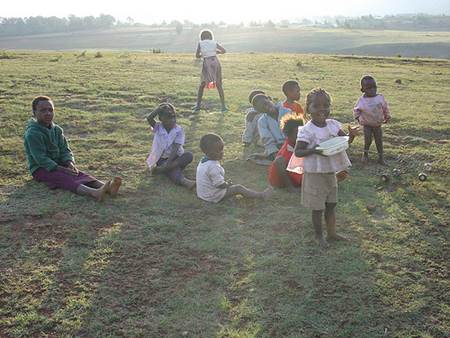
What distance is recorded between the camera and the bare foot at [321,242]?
510cm

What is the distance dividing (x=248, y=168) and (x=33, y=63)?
47.4ft

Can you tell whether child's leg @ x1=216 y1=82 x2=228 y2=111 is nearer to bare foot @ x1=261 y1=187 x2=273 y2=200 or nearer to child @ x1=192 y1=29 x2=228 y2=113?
child @ x1=192 y1=29 x2=228 y2=113

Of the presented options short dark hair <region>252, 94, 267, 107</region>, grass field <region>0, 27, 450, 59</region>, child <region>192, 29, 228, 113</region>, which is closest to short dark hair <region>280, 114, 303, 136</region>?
short dark hair <region>252, 94, 267, 107</region>

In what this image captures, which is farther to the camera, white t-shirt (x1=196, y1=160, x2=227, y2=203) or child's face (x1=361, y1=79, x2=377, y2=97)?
child's face (x1=361, y1=79, x2=377, y2=97)

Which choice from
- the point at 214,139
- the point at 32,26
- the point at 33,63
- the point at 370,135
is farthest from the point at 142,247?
the point at 32,26

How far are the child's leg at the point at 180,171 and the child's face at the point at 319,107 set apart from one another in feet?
7.63

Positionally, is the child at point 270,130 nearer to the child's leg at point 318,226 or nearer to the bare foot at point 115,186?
the bare foot at point 115,186

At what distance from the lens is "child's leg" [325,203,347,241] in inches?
202

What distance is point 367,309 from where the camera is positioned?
13.3ft

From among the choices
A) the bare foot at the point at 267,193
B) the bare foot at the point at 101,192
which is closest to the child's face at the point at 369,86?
the bare foot at the point at 267,193

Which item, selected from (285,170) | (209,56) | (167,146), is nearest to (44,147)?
(167,146)

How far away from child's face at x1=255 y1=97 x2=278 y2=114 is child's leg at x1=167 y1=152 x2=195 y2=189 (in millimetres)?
1522

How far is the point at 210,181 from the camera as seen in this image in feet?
20.4

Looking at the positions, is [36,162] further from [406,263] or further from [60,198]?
[406,263]
